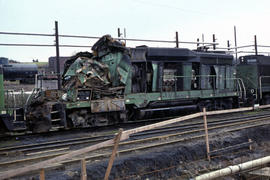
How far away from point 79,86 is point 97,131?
2.09 meters

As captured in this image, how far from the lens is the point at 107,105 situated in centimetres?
1141

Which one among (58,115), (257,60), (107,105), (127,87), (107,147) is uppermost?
(257,60)

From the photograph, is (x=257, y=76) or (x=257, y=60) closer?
(x=257, y=76)

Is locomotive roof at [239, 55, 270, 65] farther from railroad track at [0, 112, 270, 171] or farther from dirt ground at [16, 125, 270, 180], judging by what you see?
dirt ground at [16, 125, 270, 180]

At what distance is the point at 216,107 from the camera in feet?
50.1

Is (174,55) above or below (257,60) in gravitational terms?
below

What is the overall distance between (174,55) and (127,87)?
3.06 m

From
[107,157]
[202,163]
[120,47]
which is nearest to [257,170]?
[202,163]

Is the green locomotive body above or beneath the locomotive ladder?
above

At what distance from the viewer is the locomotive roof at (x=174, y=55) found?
1268 centimetres

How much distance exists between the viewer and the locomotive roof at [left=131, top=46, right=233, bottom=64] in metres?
12.7

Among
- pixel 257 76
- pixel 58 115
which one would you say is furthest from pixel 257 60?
pixel 58 115

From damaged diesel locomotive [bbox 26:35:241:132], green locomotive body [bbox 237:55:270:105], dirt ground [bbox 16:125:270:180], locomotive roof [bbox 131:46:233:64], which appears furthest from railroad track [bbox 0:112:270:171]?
green locomotive body [bbox 237:55:270:105]

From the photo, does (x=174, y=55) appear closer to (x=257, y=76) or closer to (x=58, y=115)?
(x=58, y=115)
